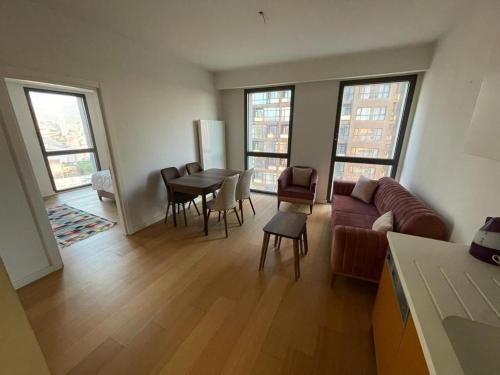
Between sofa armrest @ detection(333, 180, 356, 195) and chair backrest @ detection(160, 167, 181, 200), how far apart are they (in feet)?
8.73

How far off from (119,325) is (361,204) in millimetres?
3061

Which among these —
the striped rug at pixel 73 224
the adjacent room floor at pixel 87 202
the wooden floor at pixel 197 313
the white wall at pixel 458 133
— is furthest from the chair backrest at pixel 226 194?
the white wall at pixel 458 133

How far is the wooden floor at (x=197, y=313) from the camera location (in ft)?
4.34

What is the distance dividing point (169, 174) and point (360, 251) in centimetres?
284

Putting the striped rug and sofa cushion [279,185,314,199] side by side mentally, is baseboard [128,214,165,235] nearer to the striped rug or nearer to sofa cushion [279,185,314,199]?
the striped rug

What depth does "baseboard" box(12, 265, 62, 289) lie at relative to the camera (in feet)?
6.18

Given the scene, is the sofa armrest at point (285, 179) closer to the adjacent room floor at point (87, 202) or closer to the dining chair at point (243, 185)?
the dining chair at point (243, 185)

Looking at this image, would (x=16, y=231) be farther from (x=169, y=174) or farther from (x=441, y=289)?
(x=441, y=289)

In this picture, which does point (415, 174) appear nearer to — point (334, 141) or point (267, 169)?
point (334, 141)

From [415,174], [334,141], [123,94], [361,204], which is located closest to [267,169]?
[334,141]

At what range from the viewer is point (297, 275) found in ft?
6.64

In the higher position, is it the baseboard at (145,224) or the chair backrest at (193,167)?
the chair backrest at (193,167)

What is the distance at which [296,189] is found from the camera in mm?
3578

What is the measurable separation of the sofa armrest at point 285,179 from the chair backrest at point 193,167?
155 cm
